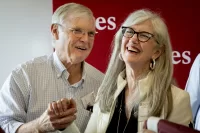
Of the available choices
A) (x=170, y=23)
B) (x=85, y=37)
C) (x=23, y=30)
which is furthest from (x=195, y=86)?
(x=23, y=30)

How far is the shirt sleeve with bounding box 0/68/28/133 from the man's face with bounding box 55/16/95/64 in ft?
0.94

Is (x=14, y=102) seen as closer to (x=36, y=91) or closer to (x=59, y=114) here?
(x=36, y=91)

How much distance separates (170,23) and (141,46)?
1.71 metres

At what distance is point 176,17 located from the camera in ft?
10.5

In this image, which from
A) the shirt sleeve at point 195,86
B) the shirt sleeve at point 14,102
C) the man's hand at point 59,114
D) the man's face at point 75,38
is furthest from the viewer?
the shirt sleeve at point 195,86

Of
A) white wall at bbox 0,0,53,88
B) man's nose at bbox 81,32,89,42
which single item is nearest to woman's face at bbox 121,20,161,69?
man's nose at bbox 81,32,89,42

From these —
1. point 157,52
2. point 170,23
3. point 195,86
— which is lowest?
point 195,86

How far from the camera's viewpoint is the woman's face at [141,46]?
5.23 feet

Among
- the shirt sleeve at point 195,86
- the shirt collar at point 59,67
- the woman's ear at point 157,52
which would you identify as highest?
the woman's ear at point 157,52

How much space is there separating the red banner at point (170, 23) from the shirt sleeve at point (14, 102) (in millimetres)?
1484

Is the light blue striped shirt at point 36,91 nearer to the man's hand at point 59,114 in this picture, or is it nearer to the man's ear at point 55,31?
the man's ear at point 55,31

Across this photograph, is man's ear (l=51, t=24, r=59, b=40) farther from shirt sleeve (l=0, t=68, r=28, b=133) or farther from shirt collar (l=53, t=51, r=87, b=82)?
shirt sleeve (l=0, t=68, r=28, b=133)

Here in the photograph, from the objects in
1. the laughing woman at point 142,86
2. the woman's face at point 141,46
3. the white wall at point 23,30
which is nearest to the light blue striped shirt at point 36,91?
the laughing woman at point 142,86

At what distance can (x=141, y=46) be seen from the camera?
160 centimetres
